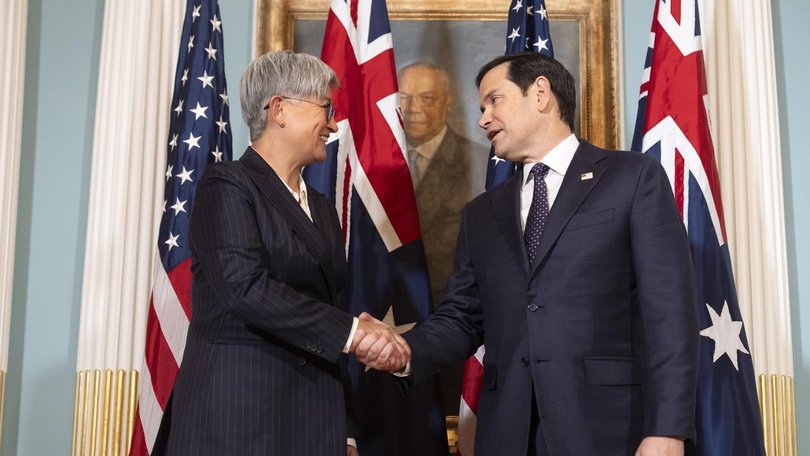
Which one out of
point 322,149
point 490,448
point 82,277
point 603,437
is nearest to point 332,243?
point 322,149

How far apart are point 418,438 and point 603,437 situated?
4.07 feet

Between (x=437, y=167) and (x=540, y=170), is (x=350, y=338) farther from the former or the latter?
(x=437, y=167)

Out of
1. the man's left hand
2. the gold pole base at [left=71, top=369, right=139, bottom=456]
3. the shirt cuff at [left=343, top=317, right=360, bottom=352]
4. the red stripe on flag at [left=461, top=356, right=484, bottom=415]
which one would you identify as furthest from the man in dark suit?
the gold pole base at [left=71, top=369, right=139, bottom=456]

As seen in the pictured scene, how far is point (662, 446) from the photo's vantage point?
2.27m

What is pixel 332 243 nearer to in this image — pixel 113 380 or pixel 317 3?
pixel 113 380

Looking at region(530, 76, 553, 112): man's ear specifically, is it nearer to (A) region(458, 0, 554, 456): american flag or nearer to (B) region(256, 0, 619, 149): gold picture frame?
(A) region(458, 0, 554, 456): american flag

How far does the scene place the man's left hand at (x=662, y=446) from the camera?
89.1 inches

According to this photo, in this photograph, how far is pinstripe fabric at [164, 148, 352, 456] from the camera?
234 cm

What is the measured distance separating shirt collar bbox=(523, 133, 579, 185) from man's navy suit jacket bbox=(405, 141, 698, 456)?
0.06m

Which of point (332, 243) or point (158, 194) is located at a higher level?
point (158, 194)

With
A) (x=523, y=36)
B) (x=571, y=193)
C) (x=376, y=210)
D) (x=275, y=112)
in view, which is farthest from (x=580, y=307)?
(x=523, y=36)

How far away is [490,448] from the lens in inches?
101

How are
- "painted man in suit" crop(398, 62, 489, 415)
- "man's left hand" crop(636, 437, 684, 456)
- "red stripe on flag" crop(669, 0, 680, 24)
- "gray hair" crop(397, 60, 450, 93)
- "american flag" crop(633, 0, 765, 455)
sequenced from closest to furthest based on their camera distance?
"man's left hand" crop(636, 437, 684, 456) < "american flag" crop(633, 0, 765, 455) < "red stripe on flag" crop(669, 0, 680, 24) < "painted man in suit" crop(398, 62, 489, 415) < "gray hair" crop(397, 60, 450, 93)

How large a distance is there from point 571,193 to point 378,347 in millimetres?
730
